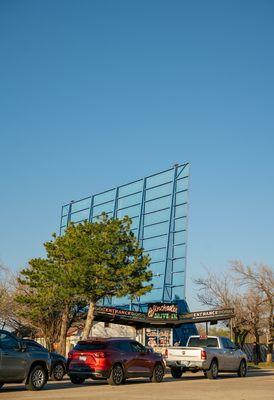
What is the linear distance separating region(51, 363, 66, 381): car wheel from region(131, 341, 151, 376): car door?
365cm

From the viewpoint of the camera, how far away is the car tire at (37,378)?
Answer: 17703 mm

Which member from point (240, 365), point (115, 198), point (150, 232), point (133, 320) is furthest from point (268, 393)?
point (115, 198)

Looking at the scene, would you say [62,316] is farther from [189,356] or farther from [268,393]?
[268,393]

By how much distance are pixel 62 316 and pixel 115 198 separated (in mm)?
29373

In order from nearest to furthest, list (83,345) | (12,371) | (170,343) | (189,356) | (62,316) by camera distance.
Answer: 1. (12,371)
2. (83,345)
3. (189,356)
4. (62,316)
5. (170,343)

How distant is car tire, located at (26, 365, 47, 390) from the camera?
697 inches

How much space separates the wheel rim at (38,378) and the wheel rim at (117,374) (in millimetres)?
3227

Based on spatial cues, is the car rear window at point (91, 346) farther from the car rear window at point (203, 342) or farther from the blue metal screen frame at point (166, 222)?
the blue metal screen frame at point (166, 222)

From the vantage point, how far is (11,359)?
55.4 feet

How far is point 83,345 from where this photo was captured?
2098 cm

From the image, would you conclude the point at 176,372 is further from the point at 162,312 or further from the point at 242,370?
the point at 162,312

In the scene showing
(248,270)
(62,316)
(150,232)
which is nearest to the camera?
(62,316)

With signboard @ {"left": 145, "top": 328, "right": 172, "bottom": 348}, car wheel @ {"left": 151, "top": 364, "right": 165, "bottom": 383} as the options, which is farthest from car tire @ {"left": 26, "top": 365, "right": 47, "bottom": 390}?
signboard @ {"left": 145, "top": 328, "right": 172, "bottom": 348}

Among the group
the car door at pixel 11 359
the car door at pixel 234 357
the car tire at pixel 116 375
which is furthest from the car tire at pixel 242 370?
the car door at pixel 11 359
